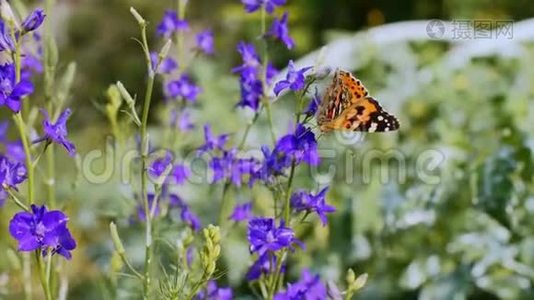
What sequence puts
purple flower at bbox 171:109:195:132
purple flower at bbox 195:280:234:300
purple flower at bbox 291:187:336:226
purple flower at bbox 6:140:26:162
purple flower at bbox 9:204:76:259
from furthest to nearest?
purple flower at bbox 171:109:195:132, purple flower at bbox 6:140:26:162, purple flower at bbox 195:280:234:300, purple flower at bbox 291:187:336:226, purple flower at bbox 9:204:76:259

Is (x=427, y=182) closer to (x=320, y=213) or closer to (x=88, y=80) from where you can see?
(x=320, y=213)

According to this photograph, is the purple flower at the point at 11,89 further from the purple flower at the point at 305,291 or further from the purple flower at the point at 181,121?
the purple flower at the point at 181,121

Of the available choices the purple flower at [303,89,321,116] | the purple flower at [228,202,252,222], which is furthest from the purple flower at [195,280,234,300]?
the purple flower at [303,89,321,116]

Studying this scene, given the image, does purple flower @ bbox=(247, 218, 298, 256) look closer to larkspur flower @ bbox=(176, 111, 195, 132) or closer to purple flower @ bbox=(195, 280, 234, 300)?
purple flower @ bbox=(195, 280, 234, 300)

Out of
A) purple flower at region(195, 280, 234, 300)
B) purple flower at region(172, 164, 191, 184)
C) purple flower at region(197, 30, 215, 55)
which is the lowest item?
purple flower at region(195, 280, 234, 300)

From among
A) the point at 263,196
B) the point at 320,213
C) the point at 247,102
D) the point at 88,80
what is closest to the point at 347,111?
the point at 320,213

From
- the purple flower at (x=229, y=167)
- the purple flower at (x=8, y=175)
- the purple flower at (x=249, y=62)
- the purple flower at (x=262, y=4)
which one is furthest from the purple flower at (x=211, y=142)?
the purple flower at (x=8, y=175)

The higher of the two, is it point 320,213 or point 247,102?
point 247,102
